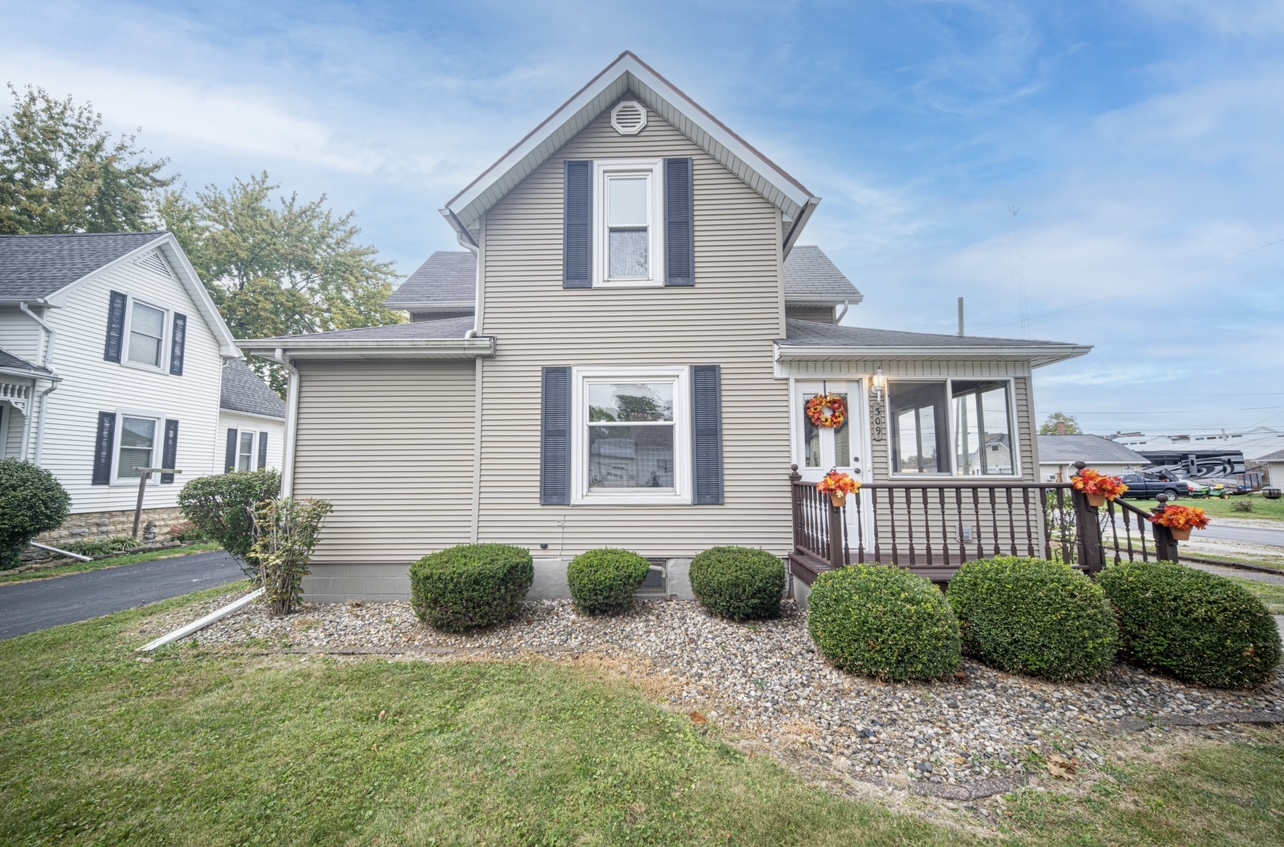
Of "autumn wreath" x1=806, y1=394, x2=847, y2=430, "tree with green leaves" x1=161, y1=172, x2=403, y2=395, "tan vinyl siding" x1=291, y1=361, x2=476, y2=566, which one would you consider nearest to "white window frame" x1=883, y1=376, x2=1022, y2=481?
"autumn wreath" x1=806, y1=394, x2=847, y2=430

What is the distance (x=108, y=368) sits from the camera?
37.4 feet

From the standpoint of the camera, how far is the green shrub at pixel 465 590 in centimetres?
508

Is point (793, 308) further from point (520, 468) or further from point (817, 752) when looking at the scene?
point (817, 752)

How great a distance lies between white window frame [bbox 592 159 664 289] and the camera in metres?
6.89

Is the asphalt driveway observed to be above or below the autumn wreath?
below

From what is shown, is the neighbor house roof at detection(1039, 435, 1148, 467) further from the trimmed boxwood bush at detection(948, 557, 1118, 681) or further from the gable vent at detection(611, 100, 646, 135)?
the gable vent at detection(611, 100, 646, 135)

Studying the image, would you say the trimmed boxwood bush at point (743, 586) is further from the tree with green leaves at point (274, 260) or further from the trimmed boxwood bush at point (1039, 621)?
the tree with green leaves at point (274, 260)

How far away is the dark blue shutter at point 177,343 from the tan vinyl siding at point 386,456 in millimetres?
9838

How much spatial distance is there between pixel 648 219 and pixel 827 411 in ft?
11.7

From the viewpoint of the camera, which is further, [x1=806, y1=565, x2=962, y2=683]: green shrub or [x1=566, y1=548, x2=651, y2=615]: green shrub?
[x1=566, y1=548, x2=651, y2=615]: green shrub

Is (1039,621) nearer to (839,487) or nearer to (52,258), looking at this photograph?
(839,487)

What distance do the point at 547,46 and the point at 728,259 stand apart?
7.92 metres

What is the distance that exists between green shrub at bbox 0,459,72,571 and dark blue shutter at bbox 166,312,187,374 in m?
4.15

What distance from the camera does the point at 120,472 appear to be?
1170 cm
